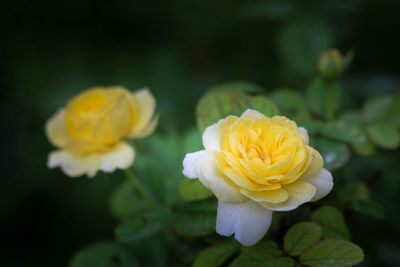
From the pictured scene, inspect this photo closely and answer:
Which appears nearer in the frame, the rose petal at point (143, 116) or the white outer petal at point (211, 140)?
the white outer petal at point (211, 140)

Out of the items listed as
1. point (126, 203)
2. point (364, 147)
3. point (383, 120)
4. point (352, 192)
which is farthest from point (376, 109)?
point (126, 203)

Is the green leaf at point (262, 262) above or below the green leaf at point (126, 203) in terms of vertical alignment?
above

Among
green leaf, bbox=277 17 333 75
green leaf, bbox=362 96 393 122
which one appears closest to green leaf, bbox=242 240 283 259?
green leaf, bbox=362 96 393 122

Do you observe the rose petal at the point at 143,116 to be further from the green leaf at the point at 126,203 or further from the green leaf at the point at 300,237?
the green leaf at the point at 300,237

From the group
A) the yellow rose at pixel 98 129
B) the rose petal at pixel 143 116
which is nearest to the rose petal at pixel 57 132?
the yellow rose at pixel 98 129

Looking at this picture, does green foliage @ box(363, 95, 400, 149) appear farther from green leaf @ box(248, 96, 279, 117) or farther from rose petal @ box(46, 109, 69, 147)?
rose petal @ box(46, 109, 69, 147)

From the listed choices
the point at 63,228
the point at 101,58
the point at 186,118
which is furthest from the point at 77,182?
the point at 101,58
